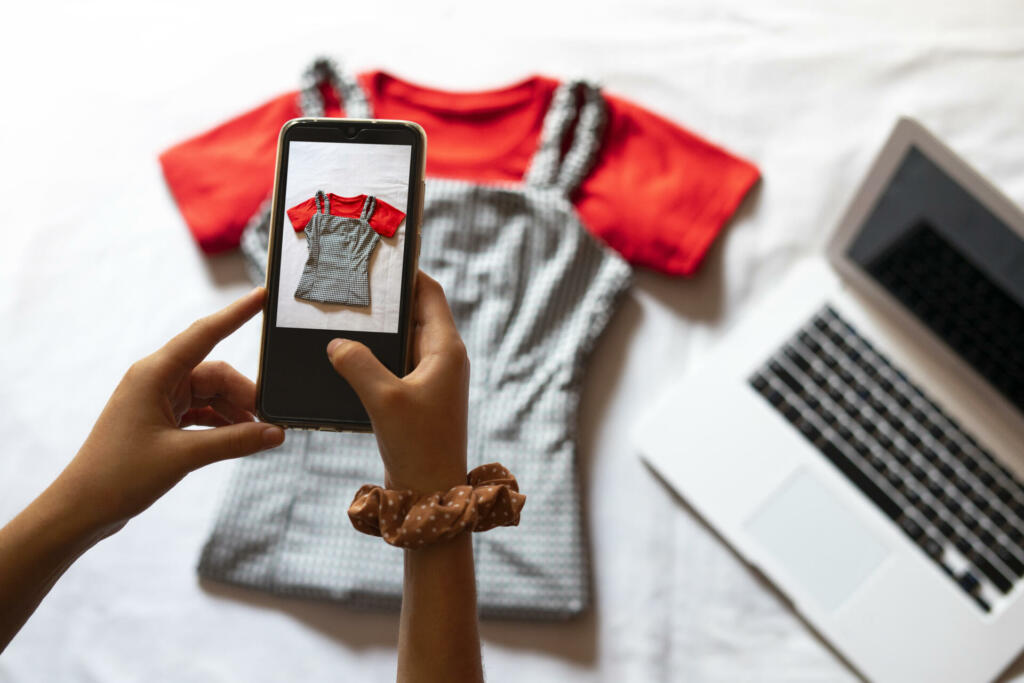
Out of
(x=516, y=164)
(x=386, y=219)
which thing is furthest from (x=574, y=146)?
(x=386, y=219)

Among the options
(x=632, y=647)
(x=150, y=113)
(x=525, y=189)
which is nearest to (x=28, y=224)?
(x=150, y=113)

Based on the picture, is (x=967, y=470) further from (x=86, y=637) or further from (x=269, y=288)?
(x=86, y=637)

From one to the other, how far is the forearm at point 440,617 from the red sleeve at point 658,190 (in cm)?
37

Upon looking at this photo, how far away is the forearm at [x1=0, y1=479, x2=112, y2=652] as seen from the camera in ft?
1.17

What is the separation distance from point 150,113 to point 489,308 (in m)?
0.42

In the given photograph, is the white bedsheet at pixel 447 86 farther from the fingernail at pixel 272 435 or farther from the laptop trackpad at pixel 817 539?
the fingernail at pixel 272 435

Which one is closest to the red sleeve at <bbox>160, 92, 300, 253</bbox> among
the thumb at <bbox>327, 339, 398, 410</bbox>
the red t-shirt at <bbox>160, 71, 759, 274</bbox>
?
the red t-shirt at <bbox>160, 71, 759, 274</bbox>

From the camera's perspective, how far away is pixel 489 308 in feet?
2.14

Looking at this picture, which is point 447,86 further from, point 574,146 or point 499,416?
point 499,416

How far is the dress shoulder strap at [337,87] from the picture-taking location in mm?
665

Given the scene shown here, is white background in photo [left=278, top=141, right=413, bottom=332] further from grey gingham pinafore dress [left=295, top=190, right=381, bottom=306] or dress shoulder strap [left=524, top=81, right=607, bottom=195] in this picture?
dress shoulder strap [left=524, top=81, right=607, bottom=195]

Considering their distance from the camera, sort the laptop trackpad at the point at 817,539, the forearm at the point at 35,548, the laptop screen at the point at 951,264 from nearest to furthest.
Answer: the forearm at the point at 35,548
the laptop screen at the point at 951,264
the laptop trackpad at the point at 817,539

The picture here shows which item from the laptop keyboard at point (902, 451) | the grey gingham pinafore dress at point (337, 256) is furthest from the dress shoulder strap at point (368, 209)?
the laptop keyboard at point (902, 451)

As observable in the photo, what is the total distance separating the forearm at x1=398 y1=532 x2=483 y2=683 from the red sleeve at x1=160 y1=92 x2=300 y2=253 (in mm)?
416
